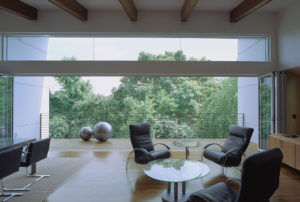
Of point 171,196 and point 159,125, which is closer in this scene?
point 171,196

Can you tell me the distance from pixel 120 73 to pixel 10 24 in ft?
11.2

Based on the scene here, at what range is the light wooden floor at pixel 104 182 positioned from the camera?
276 centimetres

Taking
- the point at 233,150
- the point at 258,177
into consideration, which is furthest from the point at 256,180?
the point at 233,150

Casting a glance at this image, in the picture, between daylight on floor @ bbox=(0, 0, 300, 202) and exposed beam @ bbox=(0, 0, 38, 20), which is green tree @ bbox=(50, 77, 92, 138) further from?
exposed beam @ bbox=(0, 0, 38, 20)

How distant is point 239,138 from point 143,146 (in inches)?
82.3

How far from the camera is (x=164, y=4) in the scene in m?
4.68

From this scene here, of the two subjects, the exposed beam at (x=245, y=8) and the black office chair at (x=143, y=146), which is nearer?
the black office chair at (x=143, y=146)

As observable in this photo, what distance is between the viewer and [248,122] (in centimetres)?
659

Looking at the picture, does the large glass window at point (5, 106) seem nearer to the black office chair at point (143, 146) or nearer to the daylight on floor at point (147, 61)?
the daylight on floor at point (147, 61)

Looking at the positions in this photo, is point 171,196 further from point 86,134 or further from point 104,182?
point 86,134

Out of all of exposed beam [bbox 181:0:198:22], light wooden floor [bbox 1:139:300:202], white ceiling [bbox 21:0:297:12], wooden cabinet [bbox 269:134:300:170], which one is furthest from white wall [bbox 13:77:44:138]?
wooden cabinet [bbox 269:134:300:170]

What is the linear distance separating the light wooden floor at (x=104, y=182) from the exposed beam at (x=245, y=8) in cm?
373

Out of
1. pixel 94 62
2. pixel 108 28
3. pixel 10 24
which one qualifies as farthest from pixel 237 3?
pixel 10 24

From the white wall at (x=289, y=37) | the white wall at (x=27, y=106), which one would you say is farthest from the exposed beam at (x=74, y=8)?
the white wall at (x=289, y=37)
